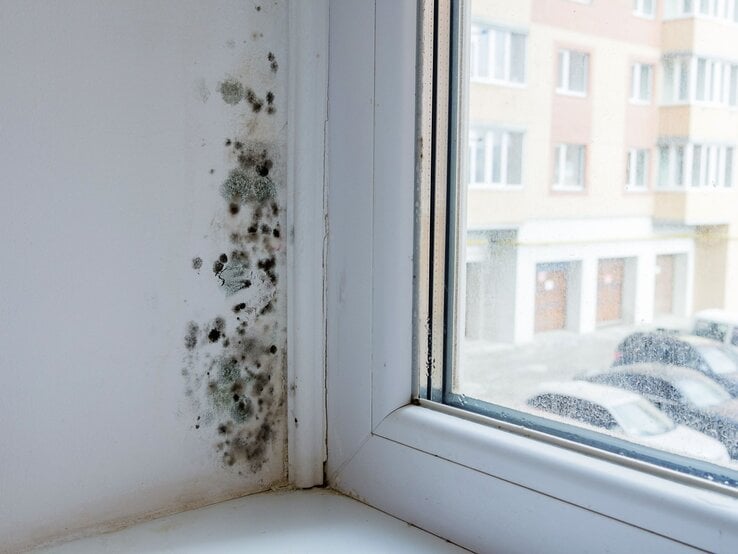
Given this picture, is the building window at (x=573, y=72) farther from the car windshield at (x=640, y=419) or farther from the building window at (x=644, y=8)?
the car windshield at (x=640, y=419)

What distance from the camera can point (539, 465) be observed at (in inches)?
20.5

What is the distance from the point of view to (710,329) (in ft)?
1.51

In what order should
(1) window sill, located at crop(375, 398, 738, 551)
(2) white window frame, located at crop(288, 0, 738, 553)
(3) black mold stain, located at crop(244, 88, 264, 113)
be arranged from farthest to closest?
(3) black mold stain, located at crop(244, 88, 264, 113)
(2) white window frame, located at crop(288, 0, 738, 553)
(1) window sill, located at crop(375, 398, 738, 551)

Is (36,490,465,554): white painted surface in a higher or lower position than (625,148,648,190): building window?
lower

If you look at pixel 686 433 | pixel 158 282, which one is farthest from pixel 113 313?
pixel 686 433

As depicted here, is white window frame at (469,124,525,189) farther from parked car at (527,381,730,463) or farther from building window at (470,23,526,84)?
parked car at (527,381,730,463)

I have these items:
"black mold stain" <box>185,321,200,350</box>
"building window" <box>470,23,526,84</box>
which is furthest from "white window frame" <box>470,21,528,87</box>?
"black mold stain" <box>185,321,200,350</box>

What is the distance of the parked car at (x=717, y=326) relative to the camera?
17.7 inches

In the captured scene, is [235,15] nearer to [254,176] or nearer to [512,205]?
[254,176]

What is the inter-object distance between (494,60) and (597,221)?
170 millimetres

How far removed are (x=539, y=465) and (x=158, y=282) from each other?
33 cm

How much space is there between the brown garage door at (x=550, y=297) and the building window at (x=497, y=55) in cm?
16

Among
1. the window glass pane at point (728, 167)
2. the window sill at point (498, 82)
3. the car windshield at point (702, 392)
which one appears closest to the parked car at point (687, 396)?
the car windshield at point (702, 392)

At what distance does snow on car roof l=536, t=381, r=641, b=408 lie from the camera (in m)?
0.51
